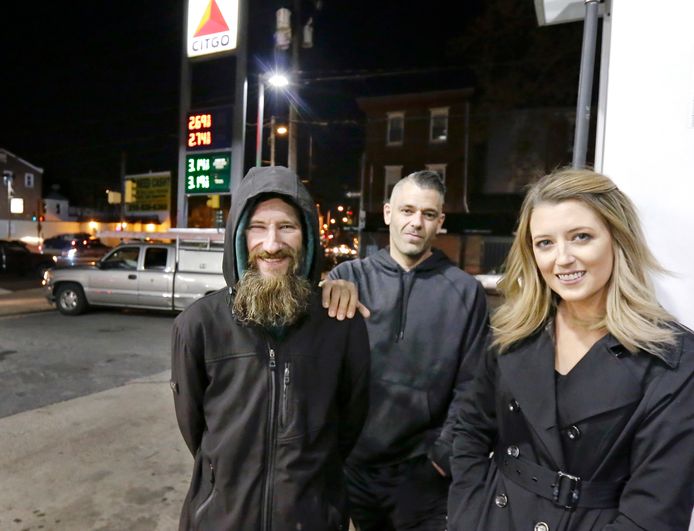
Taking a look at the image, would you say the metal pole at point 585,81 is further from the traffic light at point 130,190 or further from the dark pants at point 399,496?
the traffic light at point 130,190

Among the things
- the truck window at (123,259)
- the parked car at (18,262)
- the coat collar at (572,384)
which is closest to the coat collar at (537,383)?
the coat collar at (572,384)

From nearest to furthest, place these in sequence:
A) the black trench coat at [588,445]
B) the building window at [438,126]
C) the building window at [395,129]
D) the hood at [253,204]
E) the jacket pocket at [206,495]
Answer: the black trench coat at [588,445] → the jacket pocket at [206,495] → the hood at [253,204] → the building window at [438,126] → the building window at [395,129]

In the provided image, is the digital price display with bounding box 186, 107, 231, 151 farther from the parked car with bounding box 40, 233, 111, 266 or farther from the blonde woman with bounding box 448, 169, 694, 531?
the blonde woman with bounding box 448, 169, 694, 531

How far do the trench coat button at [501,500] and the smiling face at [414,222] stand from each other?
1.17 meters

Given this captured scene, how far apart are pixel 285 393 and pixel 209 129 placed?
511 inches

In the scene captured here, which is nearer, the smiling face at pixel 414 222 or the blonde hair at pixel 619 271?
the blonde hair at pixel 619 271

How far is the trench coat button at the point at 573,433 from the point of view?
1.35 m

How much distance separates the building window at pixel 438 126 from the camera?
24.5 m

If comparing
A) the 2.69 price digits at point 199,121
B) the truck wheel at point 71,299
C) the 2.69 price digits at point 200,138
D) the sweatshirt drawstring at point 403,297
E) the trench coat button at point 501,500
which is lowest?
the truck wheel at point 71,299

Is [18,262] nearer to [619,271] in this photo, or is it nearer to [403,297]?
[403,297]

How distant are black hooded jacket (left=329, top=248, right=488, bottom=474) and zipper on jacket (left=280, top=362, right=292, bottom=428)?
0.70 meters

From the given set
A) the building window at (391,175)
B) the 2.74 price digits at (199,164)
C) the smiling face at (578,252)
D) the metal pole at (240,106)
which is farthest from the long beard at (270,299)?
the building window at (391,175)

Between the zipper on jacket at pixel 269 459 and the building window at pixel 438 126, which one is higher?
the building window at pixel 438 126

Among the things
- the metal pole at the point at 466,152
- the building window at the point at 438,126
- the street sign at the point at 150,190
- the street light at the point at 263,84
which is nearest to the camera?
the street light at the point at 263,84
